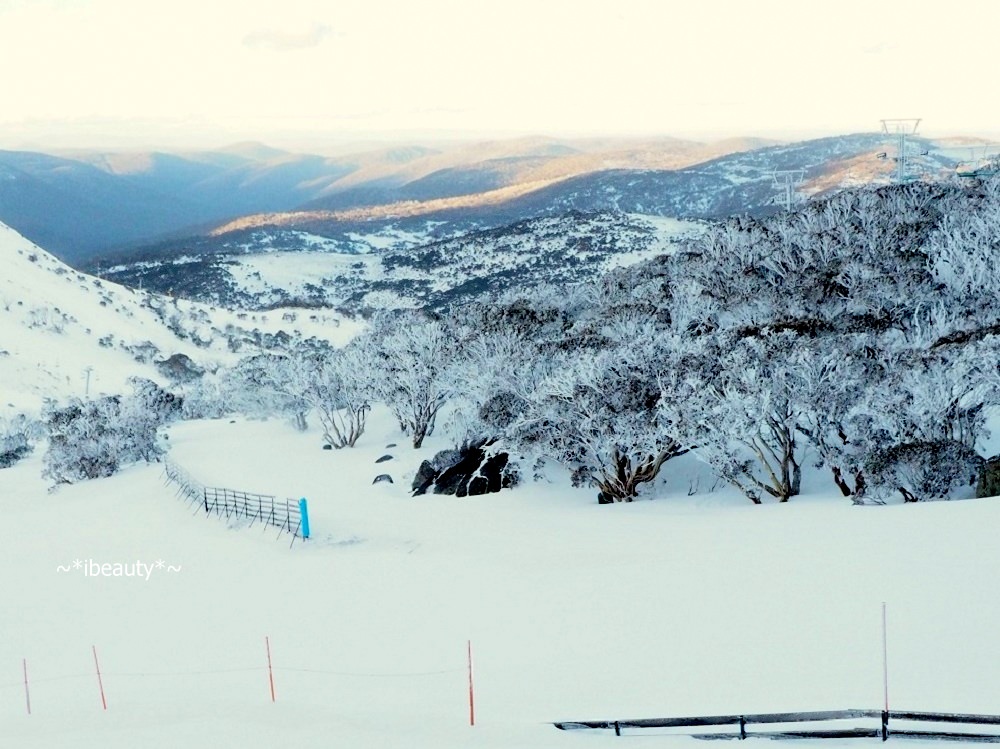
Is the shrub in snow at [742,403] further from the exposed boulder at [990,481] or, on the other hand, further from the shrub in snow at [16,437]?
the shrub in snow at [16,437]

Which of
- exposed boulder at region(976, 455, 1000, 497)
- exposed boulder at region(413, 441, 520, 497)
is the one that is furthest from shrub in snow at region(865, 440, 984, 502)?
exposed boulder at region(413, 441, 520, 497)

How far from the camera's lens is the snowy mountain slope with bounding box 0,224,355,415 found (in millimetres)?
68562

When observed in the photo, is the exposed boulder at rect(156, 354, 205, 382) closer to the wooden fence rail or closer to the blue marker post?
the blue marker post

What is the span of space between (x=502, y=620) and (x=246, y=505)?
12208 millimetres

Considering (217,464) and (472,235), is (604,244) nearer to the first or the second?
(472,235)

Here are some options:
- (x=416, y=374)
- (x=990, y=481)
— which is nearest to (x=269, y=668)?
(x=990, y=481)

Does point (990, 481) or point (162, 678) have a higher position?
point (990, 481)

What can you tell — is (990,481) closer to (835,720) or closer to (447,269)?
(835,720)

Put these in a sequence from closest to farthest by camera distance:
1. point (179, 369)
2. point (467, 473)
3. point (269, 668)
→ point (269, 668)
point (467, 473)
point (179, 369)

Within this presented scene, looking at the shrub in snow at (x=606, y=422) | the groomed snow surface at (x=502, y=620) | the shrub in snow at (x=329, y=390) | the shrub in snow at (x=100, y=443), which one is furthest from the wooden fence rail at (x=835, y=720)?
the shrub in snow at (x=100, y=443)

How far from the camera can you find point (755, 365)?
1966 centimetres

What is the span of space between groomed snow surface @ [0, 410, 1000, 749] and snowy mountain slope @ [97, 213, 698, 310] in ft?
358

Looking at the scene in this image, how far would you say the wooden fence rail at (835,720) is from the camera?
7.44 m

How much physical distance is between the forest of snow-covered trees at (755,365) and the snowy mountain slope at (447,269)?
304 ft
